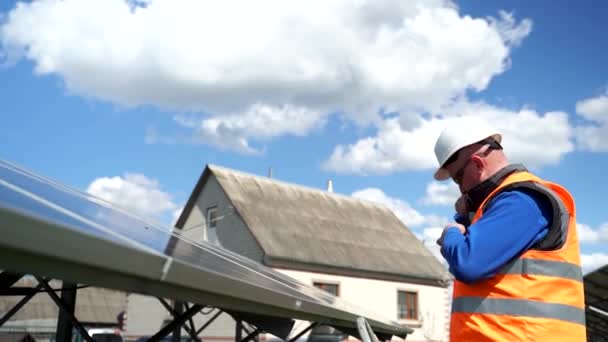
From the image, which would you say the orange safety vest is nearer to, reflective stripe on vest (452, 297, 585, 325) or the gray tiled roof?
reflective stripe on vest (452, 297, 585, 325)

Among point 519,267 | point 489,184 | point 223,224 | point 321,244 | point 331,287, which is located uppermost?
point 223,224

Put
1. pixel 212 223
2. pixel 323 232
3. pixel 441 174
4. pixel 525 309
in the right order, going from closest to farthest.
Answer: pixel 525 309, pixel 441 174, pixel 212 223, pixel 323 232

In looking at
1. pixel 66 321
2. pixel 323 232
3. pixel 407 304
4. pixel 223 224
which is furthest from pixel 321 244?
pixel 66 321

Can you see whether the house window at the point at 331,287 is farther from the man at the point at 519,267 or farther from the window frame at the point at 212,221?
the man at the point at 519,267

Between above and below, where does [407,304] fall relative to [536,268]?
above

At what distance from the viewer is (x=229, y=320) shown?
2675 cm

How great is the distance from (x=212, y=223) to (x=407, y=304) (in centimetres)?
906

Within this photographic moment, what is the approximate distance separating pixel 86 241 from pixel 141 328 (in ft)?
98.3

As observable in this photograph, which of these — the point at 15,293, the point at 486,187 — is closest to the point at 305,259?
the point at 15,293

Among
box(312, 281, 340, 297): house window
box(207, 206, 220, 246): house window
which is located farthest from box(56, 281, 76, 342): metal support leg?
box(207, 206, 220, 246): house window

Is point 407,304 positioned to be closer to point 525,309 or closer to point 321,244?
point 321,244

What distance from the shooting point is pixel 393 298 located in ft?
92.1

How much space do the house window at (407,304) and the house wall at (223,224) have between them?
6943 mm

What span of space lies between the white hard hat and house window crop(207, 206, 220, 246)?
25445 millimetres
